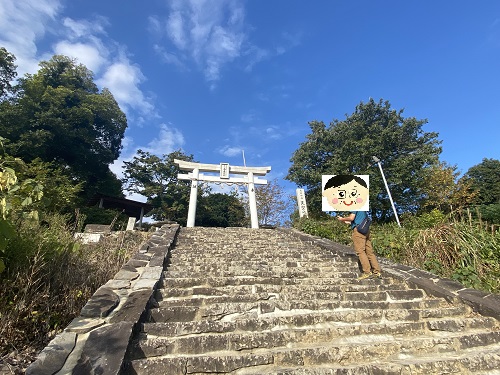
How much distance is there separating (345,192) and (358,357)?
2676 millimetres

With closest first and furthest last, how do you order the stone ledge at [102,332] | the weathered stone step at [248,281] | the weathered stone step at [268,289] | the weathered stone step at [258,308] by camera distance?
the stone ledge at [102,332] < the weathered stone step at [258,308] < the weathered stone step at [268,289] < the weathered stone step at [248,281]

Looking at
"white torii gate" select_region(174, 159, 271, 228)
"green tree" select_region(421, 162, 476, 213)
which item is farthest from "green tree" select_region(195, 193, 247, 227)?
"green tree" select_region(421, 162, 476, 213)

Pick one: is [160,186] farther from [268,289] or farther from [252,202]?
[268,289]

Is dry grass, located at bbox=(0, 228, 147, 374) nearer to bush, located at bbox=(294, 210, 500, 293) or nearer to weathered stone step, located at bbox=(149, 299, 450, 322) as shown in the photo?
weathered stone step, located at bbox=(149, 299, 450, 322)

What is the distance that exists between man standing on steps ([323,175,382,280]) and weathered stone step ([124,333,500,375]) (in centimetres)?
188

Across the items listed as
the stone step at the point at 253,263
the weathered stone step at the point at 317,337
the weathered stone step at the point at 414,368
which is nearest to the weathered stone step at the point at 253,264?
the stone step at the point at 253,263

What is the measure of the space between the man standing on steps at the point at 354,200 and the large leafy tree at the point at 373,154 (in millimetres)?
12388

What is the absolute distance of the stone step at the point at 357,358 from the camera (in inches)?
97.2

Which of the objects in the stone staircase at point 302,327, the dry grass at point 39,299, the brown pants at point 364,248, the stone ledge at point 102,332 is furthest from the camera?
the brown pants at point 364,248

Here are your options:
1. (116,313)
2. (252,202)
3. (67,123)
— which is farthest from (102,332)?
(67,123)

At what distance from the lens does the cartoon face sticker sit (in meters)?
4.64

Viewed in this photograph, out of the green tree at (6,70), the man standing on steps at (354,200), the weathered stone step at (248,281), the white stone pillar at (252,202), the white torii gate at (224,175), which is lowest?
the weathered stone step at (248,281)

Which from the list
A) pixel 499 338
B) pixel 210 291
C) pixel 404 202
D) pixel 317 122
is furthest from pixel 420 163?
pixel 210 291

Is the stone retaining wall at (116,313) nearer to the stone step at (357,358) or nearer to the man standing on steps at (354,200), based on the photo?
the stone step at (357,358)
